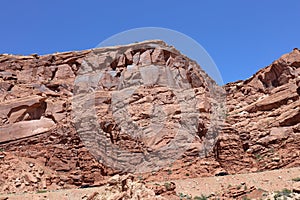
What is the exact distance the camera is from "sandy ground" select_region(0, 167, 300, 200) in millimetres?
24156

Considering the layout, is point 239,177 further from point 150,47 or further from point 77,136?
point 150,47

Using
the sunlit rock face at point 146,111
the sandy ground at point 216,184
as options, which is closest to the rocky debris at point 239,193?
the sandy ground at point 216,184

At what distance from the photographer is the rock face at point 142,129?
28359 millimetres

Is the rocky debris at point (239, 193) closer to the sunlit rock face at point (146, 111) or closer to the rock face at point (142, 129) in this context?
the rock face at point (142, 129)

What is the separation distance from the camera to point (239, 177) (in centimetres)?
2628

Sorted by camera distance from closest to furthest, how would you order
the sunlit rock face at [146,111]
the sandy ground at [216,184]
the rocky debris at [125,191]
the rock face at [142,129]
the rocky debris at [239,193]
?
the rocky debris at [125,191]
the rocky debris at [239,193]
the sandy ground at [216,184]
the rock face at [142,129]
the sunlit rock face at [146,111]

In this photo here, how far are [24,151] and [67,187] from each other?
208 inches

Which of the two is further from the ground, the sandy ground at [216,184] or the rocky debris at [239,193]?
the sandy ground at [216,184]

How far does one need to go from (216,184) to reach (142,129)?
7.03m

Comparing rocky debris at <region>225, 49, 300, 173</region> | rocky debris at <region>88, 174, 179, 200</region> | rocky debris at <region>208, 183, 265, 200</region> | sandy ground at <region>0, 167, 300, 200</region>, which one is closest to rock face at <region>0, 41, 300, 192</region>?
rocky debris at <region>225, 49, 300, 173</region>

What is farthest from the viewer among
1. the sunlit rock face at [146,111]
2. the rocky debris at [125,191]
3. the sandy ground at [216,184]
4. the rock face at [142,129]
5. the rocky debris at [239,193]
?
the sunlit rock face at [146,111]

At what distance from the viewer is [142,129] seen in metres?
29.9

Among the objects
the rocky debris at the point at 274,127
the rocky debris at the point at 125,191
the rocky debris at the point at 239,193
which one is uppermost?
the rocky debris at the point at 274,127

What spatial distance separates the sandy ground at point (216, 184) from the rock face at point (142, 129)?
5.15ft
